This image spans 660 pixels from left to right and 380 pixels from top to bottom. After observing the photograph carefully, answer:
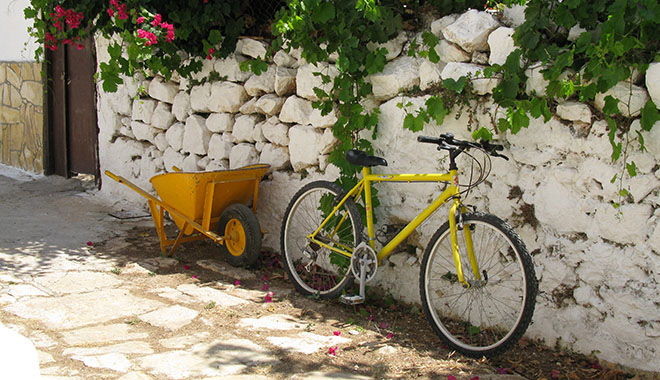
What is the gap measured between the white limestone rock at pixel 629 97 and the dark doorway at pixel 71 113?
18.1 ft

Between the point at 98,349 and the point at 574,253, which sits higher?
the point at 574,253

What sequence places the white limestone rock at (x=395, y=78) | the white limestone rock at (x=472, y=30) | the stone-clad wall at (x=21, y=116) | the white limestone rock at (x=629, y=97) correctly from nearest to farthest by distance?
the white limestone rock at (x=629, y=97)
the white limestone rock at (x=472, y=30)
the white limestone rock at (x=395, y=78)
the stone-clad wall at (x=21, y=116)

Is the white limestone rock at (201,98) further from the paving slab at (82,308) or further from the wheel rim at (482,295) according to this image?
the wheel rim at (482,295)

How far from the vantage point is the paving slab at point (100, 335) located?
318 centimetres

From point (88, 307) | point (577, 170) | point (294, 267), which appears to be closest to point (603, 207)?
point (577, 170)

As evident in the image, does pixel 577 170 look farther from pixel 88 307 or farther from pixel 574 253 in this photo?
pixel 88 307

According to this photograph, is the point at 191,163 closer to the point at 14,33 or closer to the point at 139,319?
the point at 139,319

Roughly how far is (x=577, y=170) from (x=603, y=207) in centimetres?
23

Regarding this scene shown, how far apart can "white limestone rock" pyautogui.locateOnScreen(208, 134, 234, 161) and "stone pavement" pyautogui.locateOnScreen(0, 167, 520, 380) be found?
101cm

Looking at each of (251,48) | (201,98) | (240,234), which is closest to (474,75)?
(240,234)

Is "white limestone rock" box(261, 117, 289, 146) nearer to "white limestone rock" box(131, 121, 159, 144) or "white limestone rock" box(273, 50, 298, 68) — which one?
"white limestone rock" box(273, 50, 298, 68)

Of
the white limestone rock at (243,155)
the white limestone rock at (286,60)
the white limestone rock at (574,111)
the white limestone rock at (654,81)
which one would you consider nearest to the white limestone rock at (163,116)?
the white limestone rock at (243,155)

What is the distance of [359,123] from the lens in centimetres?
405

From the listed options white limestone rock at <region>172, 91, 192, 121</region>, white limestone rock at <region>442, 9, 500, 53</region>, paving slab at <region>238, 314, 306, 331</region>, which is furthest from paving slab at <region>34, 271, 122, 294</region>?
white limestone rock at <region>442, 9, 500, 53</region>
